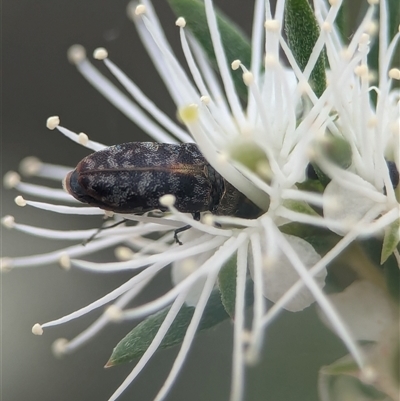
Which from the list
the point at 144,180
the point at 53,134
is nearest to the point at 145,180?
the point at 144,180

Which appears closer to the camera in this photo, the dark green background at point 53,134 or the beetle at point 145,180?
the beetle at point 145,180

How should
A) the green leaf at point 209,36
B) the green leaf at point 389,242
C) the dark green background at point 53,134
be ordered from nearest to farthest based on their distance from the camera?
the green leaf at point 389,242, the green leaf at point 209,36, the dark green background at point 53,134

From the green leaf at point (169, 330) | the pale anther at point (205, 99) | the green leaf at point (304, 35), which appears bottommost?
the green leaf at point (169, 330)

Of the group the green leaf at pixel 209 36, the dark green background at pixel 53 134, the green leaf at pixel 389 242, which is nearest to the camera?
the green leaf at pixel 389 242

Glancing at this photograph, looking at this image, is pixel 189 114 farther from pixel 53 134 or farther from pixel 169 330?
pixel 53 134

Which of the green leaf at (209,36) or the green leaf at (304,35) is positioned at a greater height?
the green leaf at (209,36)

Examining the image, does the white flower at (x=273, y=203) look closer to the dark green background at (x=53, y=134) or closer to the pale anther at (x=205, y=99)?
the pale anther at (x=205, y=99)

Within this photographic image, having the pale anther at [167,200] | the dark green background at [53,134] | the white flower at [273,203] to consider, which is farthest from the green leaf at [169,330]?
the dark green background at [53,134]
